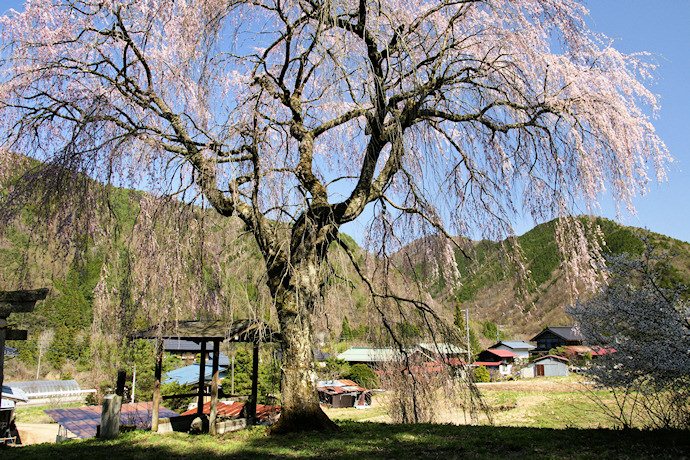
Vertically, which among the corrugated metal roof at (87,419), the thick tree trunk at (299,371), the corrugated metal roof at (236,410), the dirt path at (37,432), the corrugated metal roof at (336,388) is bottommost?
the dirt path at (37,432)

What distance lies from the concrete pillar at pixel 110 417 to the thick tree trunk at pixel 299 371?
2.83 meters

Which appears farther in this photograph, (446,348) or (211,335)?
(211,335)

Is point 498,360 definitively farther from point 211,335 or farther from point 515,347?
point 211,335

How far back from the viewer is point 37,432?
1872cm

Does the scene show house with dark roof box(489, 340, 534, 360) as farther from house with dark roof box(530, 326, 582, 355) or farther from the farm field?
the farm field

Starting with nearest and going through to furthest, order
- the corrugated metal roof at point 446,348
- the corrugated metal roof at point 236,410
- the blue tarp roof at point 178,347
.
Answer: the corrugated metal roof at point 446,348 → the corrugated metal roof at point 236,410 → the blue tarp roof at point 178,347

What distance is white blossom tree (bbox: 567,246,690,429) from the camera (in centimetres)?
475

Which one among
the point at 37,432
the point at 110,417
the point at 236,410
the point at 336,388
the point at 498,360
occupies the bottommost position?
the point at 37,432

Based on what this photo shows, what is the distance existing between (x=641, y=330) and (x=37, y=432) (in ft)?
74.2

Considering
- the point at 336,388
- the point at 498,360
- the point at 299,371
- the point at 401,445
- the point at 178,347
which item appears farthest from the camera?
the point at 498,360

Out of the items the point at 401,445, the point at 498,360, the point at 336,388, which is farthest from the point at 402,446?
the point at 498,360

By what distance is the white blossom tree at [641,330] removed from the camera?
4.75m

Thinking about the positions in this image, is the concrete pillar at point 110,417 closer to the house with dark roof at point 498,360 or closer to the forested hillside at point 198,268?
the forested hillside at point 198,268

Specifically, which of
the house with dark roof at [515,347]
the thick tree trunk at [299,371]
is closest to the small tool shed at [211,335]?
the thick tree trunk at [299,371]
